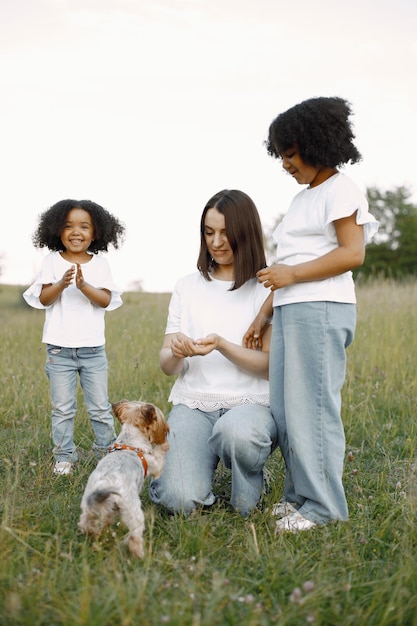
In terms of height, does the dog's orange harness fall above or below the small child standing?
below

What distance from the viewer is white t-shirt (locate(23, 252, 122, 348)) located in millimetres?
4473

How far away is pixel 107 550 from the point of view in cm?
290

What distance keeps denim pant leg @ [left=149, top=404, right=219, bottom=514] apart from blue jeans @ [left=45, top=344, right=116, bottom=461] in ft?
3.58

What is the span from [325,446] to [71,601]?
4.98ft

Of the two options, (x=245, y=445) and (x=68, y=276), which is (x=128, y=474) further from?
(x=68, y=276)

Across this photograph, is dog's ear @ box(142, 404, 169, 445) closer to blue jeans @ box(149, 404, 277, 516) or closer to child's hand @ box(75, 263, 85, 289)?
blue jeans @ box(149, 404, 277, 516)

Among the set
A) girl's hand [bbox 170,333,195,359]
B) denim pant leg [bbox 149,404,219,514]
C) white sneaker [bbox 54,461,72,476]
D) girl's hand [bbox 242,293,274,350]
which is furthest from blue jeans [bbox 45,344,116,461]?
girl's hand [bbox 242,293,274,350]

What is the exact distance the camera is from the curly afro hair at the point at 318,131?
9.84 feet

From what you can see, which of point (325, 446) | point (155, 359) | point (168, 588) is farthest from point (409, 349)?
point (168, 588)

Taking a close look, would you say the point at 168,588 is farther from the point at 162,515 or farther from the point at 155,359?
the point at 155,359

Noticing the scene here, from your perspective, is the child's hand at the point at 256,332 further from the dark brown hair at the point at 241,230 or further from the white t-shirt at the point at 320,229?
the white t-shirt at the point at 320,229

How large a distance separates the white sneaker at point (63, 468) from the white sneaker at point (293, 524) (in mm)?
1551

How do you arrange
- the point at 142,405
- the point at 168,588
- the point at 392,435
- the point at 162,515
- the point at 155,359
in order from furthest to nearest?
the point at 155,359 < the point at 392,435 < the point at 162,515 < the point at 142,405 < the point at 168,588

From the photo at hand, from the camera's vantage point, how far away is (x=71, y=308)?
4543 millimetres
